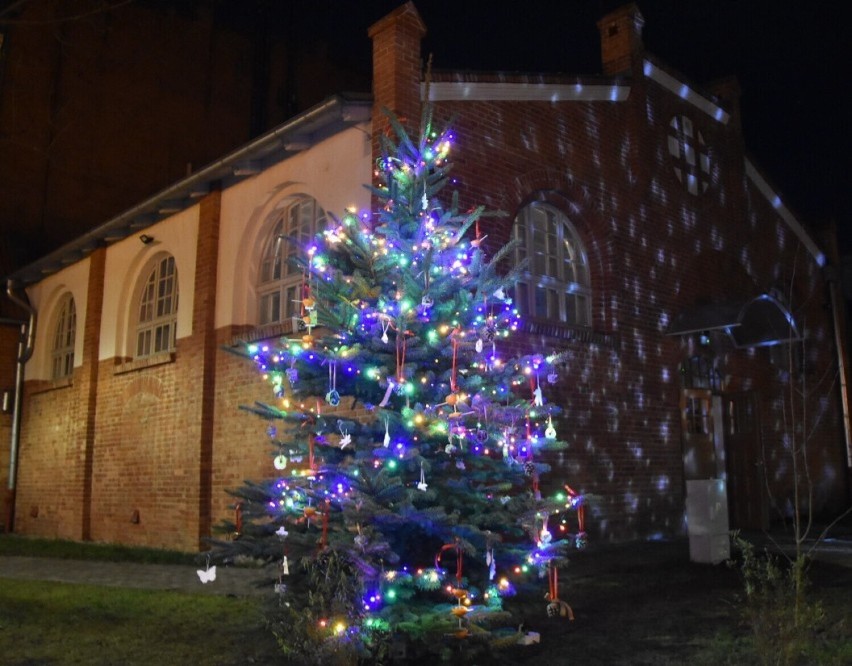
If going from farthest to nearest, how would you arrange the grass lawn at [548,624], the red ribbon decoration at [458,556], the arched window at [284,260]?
the arched window at [284,260] < the grass lawn at [548,624] < the red ribbon decoration at [458,556]

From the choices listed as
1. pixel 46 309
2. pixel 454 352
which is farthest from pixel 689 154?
pixel 46 309

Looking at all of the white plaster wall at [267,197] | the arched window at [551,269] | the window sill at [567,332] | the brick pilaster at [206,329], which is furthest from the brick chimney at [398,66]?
the brick pilaster at [206,329]

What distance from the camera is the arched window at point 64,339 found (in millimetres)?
15883

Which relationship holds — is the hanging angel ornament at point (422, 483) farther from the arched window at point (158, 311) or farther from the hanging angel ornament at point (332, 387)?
the arched window at point (158, 311)

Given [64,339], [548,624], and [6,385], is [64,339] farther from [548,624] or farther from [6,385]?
[548,624]

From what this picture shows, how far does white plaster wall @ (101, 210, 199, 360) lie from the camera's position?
1210 centimetres

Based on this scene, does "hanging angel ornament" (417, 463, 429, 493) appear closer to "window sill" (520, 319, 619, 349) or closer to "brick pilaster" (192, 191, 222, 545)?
"window sill" (520, 319, 619, 349)

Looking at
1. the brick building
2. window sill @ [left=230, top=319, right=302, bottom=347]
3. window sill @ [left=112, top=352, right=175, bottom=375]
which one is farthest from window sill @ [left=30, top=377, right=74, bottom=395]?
window sill @ [left=230, top=319, right=302, bottom=347]

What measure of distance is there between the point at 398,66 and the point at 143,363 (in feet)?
21.9

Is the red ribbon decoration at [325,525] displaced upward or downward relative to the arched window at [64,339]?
downward

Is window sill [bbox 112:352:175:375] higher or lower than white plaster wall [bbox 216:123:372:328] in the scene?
lower

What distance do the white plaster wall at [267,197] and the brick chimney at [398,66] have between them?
20.0 inches

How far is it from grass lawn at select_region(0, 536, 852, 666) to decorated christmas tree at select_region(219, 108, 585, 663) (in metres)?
0.39

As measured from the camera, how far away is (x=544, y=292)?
34.7 feet
